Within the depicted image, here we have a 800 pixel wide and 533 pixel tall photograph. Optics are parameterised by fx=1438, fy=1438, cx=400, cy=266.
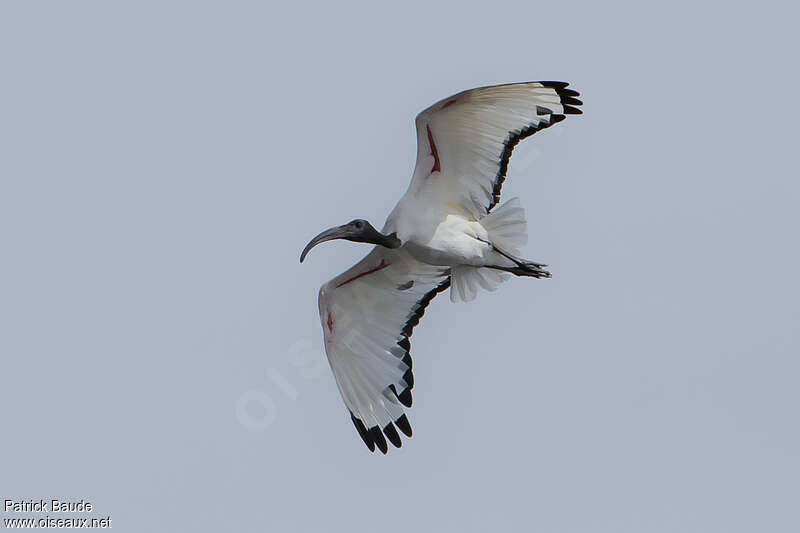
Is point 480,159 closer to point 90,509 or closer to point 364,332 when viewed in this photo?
point 364,332

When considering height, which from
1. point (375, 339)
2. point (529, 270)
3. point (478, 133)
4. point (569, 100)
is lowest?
point (375, 339)

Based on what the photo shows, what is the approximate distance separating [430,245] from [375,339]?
1.28 m

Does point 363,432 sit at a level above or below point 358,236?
below

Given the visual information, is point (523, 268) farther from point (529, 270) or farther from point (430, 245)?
point (430, 245)

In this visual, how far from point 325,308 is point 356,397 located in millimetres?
864

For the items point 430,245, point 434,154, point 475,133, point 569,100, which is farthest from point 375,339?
point 569,100

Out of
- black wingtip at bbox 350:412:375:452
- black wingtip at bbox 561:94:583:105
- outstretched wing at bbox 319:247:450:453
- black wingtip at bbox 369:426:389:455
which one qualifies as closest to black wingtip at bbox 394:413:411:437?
outstretched wing at bbox 319:247:450:453

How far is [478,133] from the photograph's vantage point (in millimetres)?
12477

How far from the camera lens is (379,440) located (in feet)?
43.1

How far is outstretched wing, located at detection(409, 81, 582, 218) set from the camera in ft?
40.2

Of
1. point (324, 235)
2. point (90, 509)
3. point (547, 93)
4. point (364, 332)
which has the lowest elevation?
point (90, 509)

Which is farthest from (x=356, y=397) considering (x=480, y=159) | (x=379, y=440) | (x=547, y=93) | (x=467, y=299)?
(x=547, y=93)

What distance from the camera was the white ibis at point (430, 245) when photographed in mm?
12414

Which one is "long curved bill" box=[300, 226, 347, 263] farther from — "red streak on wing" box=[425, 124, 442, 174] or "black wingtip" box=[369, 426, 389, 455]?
"black wingtip" box=[369, 426, 389, 455]
